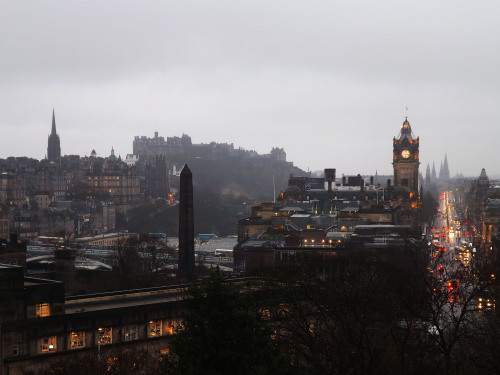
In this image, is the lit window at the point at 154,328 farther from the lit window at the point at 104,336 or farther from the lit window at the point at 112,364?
the lit window at the point at 112,364

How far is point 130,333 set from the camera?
145ft

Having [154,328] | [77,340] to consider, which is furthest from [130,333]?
[77,340]

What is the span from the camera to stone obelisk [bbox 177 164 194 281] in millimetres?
71062

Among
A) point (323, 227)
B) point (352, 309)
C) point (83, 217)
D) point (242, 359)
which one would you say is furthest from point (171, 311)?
point (83, 217)

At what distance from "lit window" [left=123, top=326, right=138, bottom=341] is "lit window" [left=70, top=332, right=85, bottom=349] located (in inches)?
102

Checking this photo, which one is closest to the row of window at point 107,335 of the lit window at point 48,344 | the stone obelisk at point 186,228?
the lit window at point 48,344

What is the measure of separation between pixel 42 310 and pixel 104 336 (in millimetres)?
3534

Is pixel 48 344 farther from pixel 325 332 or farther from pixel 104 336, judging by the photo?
pixel 325 332

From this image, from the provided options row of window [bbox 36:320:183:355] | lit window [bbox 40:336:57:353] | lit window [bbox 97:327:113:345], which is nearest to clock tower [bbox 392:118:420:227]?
row of window [bbox 36:320:183:355]

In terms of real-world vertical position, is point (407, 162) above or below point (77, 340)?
above

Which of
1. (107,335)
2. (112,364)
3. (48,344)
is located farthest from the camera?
(107,335)

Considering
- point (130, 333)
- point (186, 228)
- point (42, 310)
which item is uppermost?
point (186, 228)

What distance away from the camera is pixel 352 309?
3762cm

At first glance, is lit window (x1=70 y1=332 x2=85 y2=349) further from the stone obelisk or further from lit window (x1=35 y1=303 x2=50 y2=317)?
the stone obelisk
